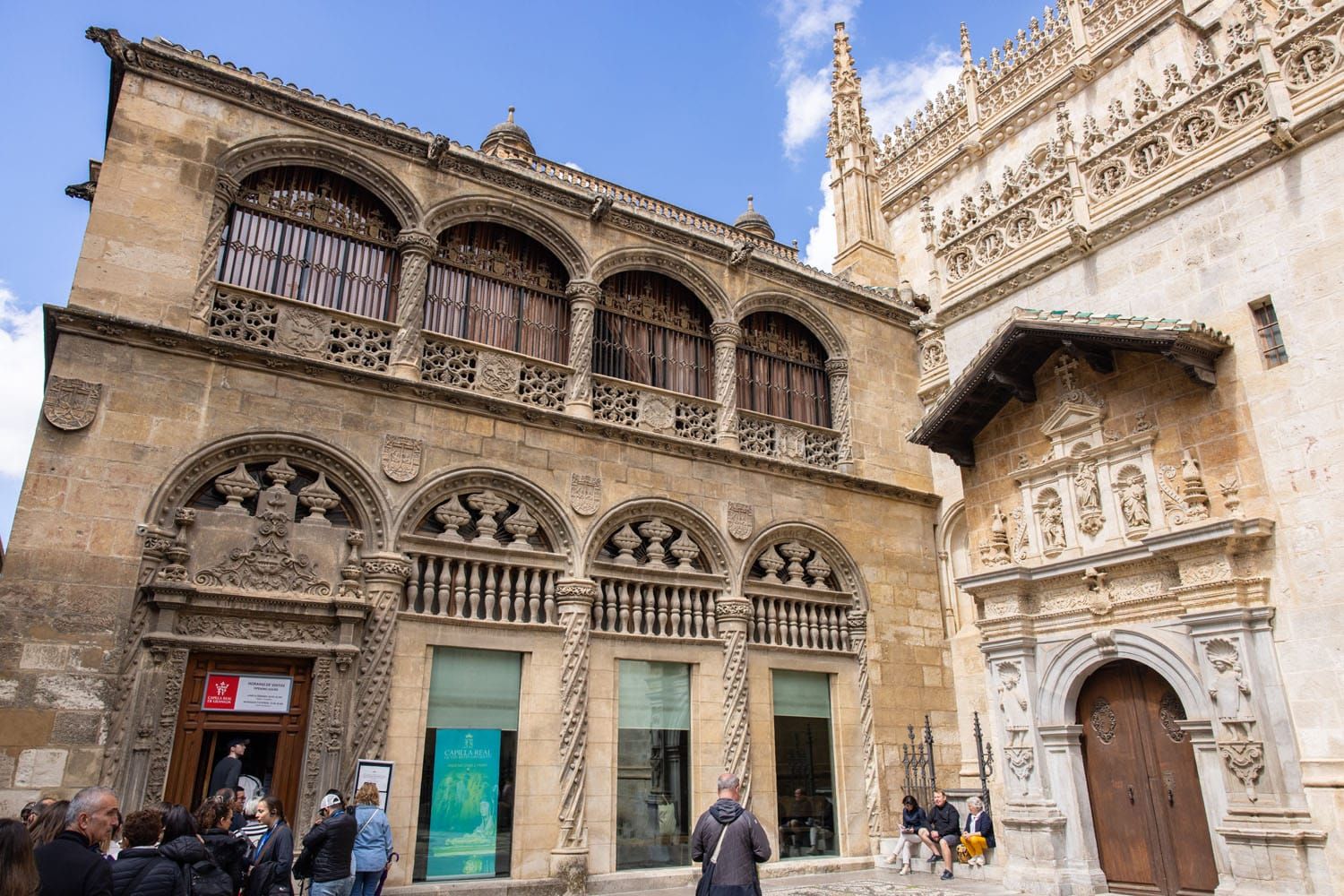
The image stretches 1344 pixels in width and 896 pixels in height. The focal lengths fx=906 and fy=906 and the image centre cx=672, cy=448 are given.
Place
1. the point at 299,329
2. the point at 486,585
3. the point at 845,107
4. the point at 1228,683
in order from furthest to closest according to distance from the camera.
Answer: the point at 845,107
the point at 486,585
the point at 299,329
the point at 1228,683

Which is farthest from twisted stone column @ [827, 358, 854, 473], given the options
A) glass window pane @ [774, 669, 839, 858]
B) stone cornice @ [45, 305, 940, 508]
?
glass window pane @ [774, 669, 839, 858]

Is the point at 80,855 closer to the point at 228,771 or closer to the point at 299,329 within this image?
the point at 228,771

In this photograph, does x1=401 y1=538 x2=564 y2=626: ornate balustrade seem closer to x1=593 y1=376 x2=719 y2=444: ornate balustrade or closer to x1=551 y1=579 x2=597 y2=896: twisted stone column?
x1=551 y1=579 x2=597 y2=896: twisted stone column

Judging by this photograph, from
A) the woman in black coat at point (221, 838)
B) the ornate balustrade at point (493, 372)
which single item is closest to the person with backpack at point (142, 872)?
the woman in black coat at point (221, 838)

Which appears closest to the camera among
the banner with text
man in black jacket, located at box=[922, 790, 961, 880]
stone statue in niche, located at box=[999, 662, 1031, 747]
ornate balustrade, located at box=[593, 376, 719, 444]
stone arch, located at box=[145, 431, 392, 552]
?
stone arch, located at box=[145, 431, 392, 552]

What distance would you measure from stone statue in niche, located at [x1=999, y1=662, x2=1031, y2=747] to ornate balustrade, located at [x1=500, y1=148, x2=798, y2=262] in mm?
8772

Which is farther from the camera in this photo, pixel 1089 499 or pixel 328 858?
pixel 1089 499

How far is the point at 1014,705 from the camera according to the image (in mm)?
10867

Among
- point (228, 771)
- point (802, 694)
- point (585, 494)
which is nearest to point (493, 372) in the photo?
point (585, 494)

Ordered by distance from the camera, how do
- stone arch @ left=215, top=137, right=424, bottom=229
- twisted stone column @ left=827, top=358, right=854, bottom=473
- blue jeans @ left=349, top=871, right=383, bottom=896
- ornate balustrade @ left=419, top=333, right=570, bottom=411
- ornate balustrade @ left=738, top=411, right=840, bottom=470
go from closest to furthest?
blue jeans @ left=349, top=871, right=383, bottom=896
stone arch @ left=215, top=137, right=424, bottom=229
ornate balustrade @ left=419, top=333, right=570, bottom=411
ornate balustrade @ left=738, top=411, right=840, bottom=470
twisted stone column @ left=827, top=358, right=854, bottom=473

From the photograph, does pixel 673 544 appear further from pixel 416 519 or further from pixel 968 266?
pixel 968 266

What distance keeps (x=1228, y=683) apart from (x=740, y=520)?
7.32 meters

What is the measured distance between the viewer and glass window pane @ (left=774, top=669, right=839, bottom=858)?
13.9 metres

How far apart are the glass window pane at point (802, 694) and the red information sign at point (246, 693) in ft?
23.9
